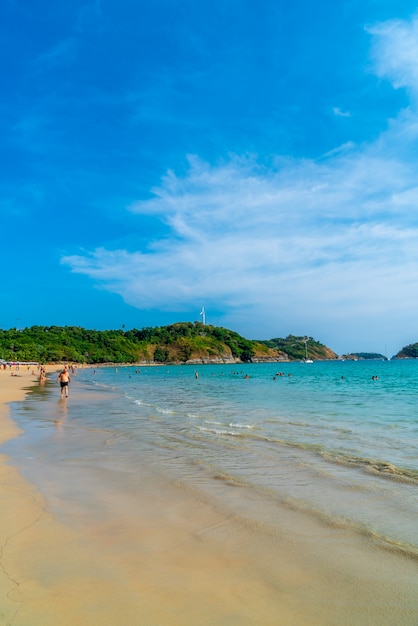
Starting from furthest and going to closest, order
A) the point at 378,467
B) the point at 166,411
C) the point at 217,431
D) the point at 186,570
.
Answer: the point at 166,411 < the point at 217,431 < the point at 378,467 < the point at 186,570

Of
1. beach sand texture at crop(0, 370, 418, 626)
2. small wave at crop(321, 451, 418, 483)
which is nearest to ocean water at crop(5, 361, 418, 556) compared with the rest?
small wave at crop(321, 451, 418, 483)

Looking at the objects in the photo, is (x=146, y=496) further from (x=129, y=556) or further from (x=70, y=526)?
(x=129, y=556)

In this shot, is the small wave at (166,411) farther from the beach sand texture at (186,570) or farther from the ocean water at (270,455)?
the beach sand texture at (186,570)

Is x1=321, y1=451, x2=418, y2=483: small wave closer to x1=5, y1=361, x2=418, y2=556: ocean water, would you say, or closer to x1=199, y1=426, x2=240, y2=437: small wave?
x1=5, y1=361, x2=418, y2=556: ocean water

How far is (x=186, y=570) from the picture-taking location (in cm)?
459

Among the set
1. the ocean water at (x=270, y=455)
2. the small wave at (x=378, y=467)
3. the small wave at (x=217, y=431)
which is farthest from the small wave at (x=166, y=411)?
the small wave at (x=378, y=467)

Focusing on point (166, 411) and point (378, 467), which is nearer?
point (378, 467)

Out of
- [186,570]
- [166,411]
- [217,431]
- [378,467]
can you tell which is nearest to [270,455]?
[378,467]

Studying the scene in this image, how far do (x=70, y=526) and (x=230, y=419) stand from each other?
12972mm

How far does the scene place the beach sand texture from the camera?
3713 mm

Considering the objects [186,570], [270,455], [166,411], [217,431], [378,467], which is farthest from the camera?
[166,411]

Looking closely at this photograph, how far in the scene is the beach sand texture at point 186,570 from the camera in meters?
3.71

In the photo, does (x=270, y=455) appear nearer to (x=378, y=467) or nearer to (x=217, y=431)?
(x=378, y=467)

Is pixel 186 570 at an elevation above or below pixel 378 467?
above
